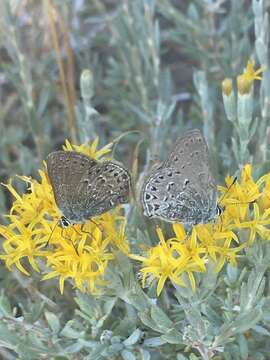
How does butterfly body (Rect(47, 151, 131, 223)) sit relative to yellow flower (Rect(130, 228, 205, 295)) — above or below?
above

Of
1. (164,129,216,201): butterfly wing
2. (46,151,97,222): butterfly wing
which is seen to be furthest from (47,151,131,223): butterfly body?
(164,129,216,201): butterfly wing

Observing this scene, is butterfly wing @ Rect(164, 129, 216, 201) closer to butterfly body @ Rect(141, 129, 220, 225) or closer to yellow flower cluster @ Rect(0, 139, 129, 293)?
butterfly body @ Rect(141, 129, 220, 225)

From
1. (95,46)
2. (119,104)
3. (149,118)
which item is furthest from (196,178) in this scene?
(95,46)

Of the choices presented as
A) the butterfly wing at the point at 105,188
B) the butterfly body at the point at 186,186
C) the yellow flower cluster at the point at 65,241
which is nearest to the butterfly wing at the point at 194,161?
the butterfly body at the point at 186,186

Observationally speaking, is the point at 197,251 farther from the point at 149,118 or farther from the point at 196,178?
the point at 149,118

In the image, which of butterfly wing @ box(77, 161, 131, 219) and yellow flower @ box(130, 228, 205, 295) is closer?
yellow flower @ box(130, 228, 205, 295)

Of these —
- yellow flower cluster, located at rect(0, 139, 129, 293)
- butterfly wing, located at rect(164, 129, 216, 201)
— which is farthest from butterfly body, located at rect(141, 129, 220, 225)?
yellow flower cluster, located at rect(0, 139, 129, 293)
